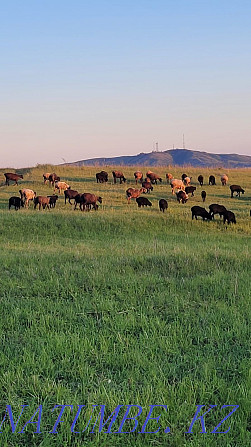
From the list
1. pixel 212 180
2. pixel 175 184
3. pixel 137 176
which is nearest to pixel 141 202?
pixel 175 184

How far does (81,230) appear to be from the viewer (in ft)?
57.9

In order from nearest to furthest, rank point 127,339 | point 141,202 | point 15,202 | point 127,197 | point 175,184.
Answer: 1. point 127,339
2. point 15,202
3. point 141,202
4. point 127,197
5. point 175,184

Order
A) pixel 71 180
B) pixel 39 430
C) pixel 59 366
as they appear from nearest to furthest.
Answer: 1. pixel 39 430
2. pixel 59 366
3. pixel 71 180

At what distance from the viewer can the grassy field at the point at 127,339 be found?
3.56 m

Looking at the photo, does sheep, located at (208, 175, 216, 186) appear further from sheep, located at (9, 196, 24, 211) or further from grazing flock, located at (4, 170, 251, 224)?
sheep, located at (9, 196, 24, 211)

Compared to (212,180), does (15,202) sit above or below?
below

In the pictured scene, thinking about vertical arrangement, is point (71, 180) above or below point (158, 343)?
above

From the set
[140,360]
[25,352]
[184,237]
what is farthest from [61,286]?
[184,237]

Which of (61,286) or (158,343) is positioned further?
(61,286)

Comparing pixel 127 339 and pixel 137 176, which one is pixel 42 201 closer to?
pixel 137 176

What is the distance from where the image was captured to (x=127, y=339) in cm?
513

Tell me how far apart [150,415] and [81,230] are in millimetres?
14287

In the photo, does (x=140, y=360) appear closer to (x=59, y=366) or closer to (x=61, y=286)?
(x=59, y=366)

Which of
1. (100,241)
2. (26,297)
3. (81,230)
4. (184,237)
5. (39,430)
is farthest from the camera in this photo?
(81,230)
